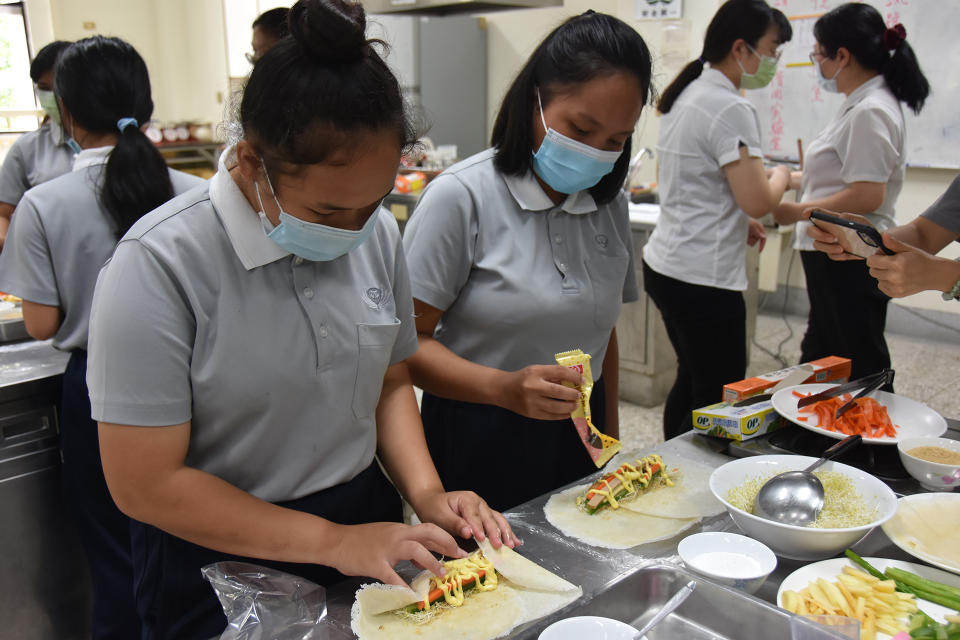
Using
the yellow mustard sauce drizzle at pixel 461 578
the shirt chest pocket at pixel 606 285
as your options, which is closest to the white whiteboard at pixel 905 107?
the shirt chest pocket at pixel 606 285

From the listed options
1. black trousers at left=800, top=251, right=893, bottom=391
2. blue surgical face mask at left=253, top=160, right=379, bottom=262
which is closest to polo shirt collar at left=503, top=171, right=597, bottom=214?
blue surgical face mask at left=253, top=160, right=379, bottom=262

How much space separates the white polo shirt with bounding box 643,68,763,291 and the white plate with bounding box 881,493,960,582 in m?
1.42

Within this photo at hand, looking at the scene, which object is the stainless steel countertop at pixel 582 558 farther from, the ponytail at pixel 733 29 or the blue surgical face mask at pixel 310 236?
the ponytail at pixel 733 29

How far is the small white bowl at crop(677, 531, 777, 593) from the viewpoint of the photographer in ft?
3.07

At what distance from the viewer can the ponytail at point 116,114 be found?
1758 millimetres

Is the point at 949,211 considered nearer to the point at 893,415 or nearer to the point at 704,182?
the point at 893,415

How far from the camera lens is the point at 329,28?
0.85 meters

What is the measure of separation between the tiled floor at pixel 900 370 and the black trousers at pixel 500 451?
1659mm

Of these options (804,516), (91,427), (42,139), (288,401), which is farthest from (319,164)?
(42,139)

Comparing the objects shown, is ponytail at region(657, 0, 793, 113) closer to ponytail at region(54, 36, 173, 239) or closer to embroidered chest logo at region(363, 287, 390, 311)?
ponytail at region(54, 36, 173, 239)

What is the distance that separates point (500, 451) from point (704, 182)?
140 centimetres

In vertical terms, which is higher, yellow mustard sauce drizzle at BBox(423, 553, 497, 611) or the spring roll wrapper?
the spring roll wrapper

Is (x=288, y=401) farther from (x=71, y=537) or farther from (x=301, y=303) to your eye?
(x=71, y=537)

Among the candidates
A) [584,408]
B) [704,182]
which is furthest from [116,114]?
[704,182]
